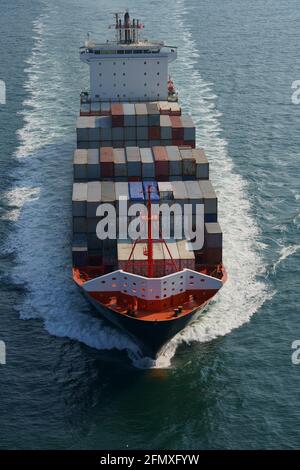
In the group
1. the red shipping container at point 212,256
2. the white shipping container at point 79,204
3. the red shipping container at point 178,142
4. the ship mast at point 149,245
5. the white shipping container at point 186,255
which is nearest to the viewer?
the ship mast at point 149,245

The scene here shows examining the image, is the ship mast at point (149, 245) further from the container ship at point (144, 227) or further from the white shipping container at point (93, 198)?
the white shipping container at point (93, 198)

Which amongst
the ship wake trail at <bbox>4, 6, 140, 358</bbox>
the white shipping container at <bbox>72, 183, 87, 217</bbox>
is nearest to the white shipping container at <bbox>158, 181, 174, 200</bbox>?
the white shipping container at <bbox>72, 183, 87, 217</bbox>

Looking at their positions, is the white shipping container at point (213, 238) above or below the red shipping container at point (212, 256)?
above

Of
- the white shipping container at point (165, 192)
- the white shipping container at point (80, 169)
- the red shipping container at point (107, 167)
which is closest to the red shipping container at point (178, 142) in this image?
the red shipping container at point (107, 167)

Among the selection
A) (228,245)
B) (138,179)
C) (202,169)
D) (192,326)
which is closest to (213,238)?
(192,326)

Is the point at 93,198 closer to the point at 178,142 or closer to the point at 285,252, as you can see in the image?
the point at 178,142

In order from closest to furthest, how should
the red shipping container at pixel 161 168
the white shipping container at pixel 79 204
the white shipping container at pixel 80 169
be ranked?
1. the white shipping container at pixel 79 204
2. the red shipping container at pixel 161 168
3. the white shipping container at pixel 80 169

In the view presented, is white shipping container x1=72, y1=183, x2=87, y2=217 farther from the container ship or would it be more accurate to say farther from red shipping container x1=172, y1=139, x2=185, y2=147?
red shipping container x1=172, y1=139, x2=185, y2=147
